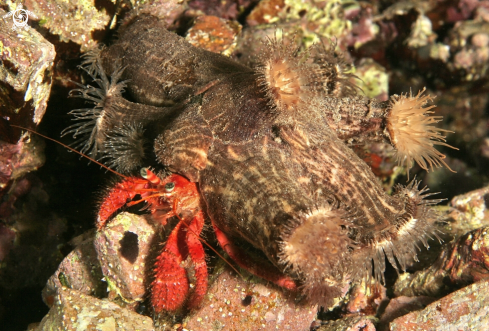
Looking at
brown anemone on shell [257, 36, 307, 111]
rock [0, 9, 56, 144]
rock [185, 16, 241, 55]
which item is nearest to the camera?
brown anemone on shell [257, 36, 307, 111]

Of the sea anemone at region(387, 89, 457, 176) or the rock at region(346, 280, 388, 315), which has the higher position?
the sea anemone at region(387, 89, 457, 176)

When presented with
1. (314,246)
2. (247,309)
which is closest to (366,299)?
(247,309)

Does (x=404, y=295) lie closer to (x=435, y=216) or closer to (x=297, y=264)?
(x=435, y=216)

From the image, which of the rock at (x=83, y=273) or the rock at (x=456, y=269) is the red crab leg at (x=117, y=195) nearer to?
the rock at (x=83, y=273)

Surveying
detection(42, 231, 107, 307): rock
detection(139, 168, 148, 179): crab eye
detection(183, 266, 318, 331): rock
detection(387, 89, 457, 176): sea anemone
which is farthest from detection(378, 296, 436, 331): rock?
detection(42, 231, 107, 307): rock

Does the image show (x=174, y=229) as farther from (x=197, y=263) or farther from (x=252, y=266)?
(x=252, y=266)

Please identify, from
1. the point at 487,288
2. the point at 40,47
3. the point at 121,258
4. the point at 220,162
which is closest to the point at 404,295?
the point at 487,288

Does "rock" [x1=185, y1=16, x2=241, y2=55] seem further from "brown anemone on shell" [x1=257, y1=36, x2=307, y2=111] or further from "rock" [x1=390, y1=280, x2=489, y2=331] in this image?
"rock" [x1=390, y1=280, x2=489, y2=331]
